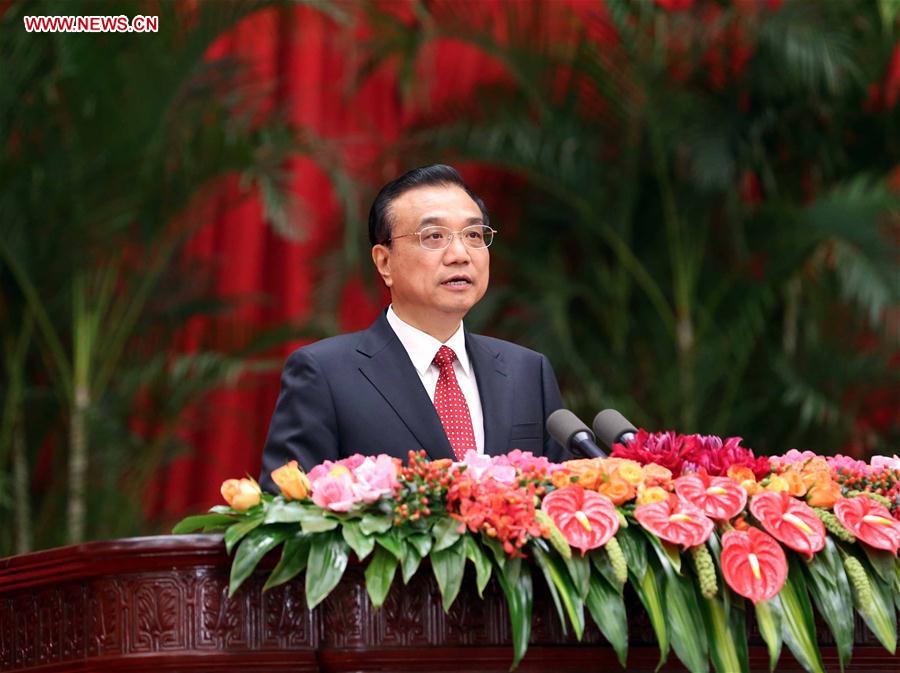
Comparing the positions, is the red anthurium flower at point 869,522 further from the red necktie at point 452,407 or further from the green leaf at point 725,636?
the red necktie at point 452,407

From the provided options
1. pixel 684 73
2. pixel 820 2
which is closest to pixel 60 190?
pixel 684 73

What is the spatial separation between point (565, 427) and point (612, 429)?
7cm

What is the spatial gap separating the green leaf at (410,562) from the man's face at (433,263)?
839mm

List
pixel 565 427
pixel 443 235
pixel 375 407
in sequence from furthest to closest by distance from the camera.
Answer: pixel 443 235 < pixel 375 407 < pixel 565 427

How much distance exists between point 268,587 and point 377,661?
17cm

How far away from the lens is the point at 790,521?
182 cm

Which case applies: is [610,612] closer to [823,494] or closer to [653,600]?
[653,600]

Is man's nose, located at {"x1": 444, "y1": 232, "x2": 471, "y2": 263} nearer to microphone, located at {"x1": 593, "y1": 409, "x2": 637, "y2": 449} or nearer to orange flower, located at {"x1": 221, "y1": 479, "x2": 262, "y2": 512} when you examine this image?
microphone, located at {"x1": 593, "y1": 409, "x2": 637, "y2": 449}

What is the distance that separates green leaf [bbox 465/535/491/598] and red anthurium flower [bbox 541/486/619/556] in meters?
0.10

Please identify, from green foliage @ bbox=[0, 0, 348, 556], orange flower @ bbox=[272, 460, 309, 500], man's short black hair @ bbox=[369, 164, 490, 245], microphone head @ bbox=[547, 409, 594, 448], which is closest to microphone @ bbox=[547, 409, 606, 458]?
microphone head @ bbox=[547, 409, 594, 448]

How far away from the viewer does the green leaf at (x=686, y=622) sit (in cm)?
172

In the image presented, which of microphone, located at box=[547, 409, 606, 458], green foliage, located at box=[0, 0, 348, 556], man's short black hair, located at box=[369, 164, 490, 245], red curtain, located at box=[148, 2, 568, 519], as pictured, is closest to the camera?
microphone, located at box=[547, 409, 606, 458]

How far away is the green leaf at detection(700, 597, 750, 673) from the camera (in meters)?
1.74

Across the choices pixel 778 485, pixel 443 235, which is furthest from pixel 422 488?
pixel 443 235
